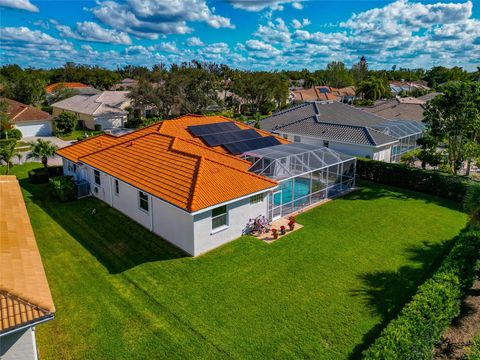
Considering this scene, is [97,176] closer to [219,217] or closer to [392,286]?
[219,217]

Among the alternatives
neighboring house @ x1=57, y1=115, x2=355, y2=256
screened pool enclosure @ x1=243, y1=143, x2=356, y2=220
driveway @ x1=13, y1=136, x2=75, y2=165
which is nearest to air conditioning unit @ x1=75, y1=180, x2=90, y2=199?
neighboring house @ x1=57, y1=115, x2=355, y2=256

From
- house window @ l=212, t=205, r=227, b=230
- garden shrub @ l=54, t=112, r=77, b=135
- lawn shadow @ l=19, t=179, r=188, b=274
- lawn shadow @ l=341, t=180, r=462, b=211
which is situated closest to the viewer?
lawn shadow @ l=19, t=179, r=188, b=274

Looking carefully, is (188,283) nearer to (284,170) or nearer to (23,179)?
(284,170)

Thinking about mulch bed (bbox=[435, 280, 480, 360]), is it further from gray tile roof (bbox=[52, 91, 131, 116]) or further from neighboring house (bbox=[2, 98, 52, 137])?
neighboring house (bbox=[2, 98, 52, 137])

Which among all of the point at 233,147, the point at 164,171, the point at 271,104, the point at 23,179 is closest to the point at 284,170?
the point at 233,147

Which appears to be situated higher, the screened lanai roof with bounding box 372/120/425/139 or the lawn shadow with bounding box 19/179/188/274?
the screened lanai roof with bounding box 372/120/425/139

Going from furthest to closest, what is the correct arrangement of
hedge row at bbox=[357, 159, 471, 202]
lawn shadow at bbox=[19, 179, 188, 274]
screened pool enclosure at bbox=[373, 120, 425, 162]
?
screened pool enclosure at bbox=[373, 120, 425, 162]
hedge row at bbox=[357, 159, 471, 202]
lawn shadow at bbox=[19, 179, 188, 274]

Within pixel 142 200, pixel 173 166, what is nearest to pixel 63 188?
pixel 142 200
